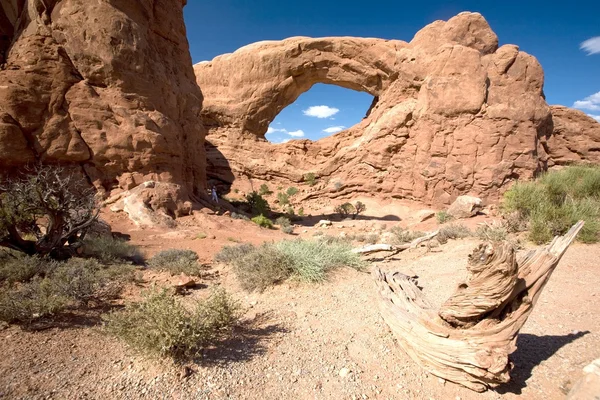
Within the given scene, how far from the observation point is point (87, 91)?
32.0 ft

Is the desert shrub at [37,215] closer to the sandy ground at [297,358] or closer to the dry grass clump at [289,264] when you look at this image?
the sandy ground at [297,358]

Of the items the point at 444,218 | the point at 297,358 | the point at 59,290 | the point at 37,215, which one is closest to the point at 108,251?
the point at 37,215

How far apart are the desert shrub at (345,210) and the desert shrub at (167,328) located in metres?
15.1

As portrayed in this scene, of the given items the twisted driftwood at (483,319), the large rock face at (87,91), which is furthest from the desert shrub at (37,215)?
the twisted driftwood at (483,319)

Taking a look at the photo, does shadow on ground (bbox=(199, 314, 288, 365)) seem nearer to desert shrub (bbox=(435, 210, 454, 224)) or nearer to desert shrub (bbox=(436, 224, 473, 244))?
desert shrub (bbox=(436, 224, 473, 244))

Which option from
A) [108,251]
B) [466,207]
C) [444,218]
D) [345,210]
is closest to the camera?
[108,251]

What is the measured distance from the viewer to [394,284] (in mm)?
3369

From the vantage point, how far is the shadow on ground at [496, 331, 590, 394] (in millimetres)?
2510

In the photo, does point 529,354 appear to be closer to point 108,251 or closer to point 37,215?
point 108,251

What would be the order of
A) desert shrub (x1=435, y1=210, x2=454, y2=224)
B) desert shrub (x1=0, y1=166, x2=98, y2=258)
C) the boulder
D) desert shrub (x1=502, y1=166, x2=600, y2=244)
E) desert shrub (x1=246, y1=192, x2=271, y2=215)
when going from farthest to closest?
desert shrub (x1=246, y1=192, x2=271, y2=215)
the boulder
desert shrub (x1=435, y1=210, x2=454, y2=224)
desert shrub (x1=502, y1=166, x2=600, y2=244)
desert shrub (x1=0, y1=166, x2=98, y2=258)

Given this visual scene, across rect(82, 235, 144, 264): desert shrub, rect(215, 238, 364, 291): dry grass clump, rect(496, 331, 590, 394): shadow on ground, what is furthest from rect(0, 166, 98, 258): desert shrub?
rect(496, 331, 590, 394): shadow on ground

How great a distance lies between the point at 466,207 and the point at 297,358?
13819 mm

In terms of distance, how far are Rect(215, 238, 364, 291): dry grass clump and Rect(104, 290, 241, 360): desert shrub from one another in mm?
1760

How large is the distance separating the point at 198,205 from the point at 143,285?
750 cm
